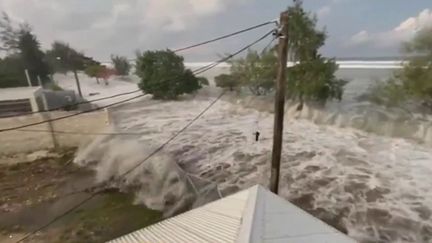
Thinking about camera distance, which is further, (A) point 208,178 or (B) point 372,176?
(A) point 208,178

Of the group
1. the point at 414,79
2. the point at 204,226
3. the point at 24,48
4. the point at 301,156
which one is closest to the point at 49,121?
the point at 24,48

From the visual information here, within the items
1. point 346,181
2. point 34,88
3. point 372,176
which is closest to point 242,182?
point 346,181

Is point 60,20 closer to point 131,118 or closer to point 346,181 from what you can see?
point 131,118

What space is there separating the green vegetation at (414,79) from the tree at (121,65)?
755 centimetres

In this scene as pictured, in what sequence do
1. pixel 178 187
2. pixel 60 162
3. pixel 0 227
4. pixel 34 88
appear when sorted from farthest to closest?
1. pixel 60 162
2. pixel 34 88
3. pixel 178 187
4. pixel 0 227

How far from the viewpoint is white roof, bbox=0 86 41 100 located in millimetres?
9320

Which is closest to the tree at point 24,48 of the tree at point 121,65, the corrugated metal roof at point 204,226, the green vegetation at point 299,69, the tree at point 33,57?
the tree at point 33,57

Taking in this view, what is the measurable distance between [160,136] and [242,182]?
2979 millimetres

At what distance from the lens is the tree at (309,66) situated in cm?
930

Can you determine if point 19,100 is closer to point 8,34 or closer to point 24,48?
point 24,48

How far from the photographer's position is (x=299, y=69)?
31.3 feet

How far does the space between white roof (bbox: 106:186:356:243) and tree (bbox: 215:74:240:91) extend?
240 inches

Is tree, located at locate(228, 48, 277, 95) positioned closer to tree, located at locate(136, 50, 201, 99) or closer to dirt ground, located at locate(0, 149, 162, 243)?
tree, located at locate(136, 50, 201, 99)

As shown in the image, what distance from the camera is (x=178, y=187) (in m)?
8.90
